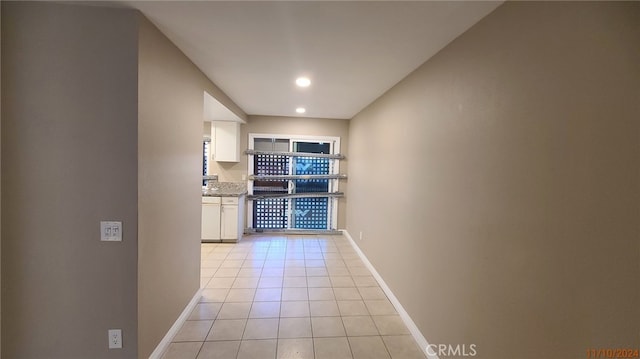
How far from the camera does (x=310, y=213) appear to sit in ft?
18.4

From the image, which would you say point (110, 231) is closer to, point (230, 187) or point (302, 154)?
point (230, 187)

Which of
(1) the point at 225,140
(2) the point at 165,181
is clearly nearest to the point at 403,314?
(2) the point at 165,181

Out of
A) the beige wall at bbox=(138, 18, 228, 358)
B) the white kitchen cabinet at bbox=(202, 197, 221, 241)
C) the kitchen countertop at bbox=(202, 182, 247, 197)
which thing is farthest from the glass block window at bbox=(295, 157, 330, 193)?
the beige wall at bbox=(138, 18, 228, 358)

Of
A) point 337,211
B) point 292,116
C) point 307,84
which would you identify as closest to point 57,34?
point 307,84

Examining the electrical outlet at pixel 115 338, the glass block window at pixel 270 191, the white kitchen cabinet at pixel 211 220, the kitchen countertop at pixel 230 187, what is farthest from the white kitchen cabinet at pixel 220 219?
the electrical outlet at pixel 115 338

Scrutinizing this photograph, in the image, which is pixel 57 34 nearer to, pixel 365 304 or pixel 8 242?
pixel 8 242

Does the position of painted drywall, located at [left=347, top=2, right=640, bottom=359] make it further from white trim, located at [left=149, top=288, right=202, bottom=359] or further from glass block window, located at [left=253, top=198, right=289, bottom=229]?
glass block window, located at [left=253, top=198, right=289, bottom=229]

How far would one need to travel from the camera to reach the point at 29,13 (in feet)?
4.99

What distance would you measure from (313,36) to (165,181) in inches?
59.8

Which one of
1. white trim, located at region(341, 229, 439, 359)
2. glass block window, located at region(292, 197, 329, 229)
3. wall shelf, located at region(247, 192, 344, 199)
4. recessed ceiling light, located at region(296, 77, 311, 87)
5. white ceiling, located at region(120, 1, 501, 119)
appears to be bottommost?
white trim, located at region(341, 229, 439, 359)

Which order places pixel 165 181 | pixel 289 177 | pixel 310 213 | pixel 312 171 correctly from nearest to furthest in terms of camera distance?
pixel 165 181 → pixel 289 177 → pixel 312 171 → pixel 310 213

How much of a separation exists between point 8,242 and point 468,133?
2.87m

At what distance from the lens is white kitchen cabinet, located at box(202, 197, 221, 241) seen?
464cm
